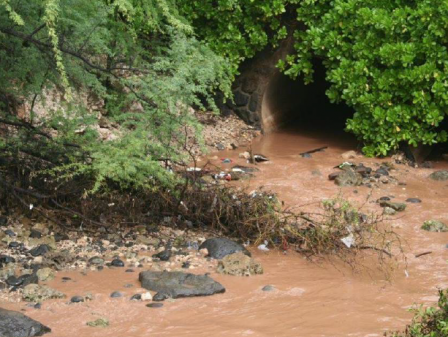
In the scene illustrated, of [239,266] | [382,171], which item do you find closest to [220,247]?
[239,266]

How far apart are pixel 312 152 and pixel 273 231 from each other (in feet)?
10.7

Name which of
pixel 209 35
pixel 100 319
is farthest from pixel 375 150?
pixel 100 319

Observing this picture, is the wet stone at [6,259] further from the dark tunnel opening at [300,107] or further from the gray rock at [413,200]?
the dark tunnel opening at [300,107]

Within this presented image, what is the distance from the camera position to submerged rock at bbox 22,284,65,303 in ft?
17.0

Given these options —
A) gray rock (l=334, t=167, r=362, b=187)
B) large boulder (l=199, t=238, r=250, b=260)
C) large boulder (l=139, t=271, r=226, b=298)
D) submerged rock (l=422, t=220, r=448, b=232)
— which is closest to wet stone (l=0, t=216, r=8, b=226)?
large boulder (l=139, t=271, r=226, b=298)

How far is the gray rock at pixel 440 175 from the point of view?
8.58 meters

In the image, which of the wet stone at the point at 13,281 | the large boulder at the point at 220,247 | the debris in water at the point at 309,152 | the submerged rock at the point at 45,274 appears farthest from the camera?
the debris in water at the point at 309,152

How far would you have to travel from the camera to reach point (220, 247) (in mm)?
6207

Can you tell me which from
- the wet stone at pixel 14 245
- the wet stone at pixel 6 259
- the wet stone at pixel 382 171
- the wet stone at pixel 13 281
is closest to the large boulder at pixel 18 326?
the wet stone at pixel 13 281

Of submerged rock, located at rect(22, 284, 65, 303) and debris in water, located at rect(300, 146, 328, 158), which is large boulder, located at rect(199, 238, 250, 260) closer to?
submerged rock, located at rect(22, 284, 65, 303)

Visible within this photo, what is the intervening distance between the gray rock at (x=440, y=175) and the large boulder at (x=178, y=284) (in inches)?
154

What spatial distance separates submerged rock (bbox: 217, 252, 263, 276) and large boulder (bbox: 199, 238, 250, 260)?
18cm

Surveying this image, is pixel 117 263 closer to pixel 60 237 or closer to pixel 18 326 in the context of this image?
pixel 60 237

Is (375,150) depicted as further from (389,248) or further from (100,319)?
(100,319)
